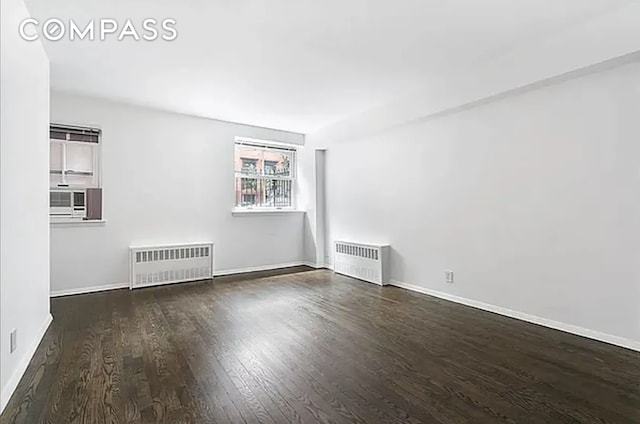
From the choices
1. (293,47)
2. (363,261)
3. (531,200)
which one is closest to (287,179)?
(363,261)

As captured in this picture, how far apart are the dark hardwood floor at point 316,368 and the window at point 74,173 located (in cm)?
127

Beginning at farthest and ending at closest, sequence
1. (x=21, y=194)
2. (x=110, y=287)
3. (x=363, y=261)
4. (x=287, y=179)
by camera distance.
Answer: (x=287, y=179) → (x=363, y=261) → (x=110, y=287) → (x=21, y=194)

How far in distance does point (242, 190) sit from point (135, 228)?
176 centimetres

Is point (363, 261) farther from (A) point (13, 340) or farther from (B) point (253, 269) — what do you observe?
(A) point (13, 340)

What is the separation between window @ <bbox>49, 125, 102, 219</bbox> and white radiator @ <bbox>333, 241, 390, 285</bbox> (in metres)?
3.41

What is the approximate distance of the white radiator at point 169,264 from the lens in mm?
4910

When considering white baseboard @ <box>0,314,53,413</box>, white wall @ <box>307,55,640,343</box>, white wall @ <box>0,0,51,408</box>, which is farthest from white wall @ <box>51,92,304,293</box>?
white wall @ <box>307,55,640,343</box>

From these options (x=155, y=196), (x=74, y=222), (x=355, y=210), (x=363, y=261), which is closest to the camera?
(x=74, y=222)

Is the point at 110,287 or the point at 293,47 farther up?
the point at 293,47

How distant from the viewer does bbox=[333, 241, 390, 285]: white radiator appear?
5090mm

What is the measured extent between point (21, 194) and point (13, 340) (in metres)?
0.93

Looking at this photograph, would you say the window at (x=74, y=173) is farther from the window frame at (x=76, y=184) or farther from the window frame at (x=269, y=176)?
the window frame at (x=269, y=176)

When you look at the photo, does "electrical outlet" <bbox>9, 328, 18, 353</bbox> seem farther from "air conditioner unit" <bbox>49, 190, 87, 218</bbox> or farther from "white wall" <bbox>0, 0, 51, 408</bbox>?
"air conditioner unit" <bbox>49, 190, 87, 218</bbox>

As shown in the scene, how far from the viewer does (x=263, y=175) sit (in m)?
6.45
